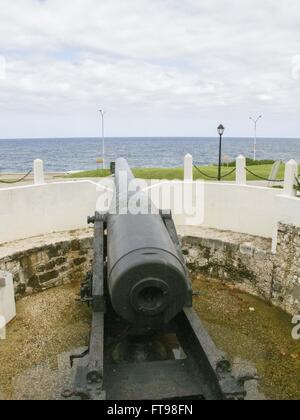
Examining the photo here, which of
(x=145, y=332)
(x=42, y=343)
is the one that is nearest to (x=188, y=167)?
(x=42, y=343)

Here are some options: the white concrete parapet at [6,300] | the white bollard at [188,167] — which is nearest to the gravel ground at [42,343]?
the white concrete parapet at [6,300]

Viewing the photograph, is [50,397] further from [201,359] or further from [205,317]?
[205,317]

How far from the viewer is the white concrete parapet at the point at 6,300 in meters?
6.71

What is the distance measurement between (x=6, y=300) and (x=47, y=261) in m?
1.68

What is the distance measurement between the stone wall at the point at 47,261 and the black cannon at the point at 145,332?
3.67 meters

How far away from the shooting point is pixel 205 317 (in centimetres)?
721

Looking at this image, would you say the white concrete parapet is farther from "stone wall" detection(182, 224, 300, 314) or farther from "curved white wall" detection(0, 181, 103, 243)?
"stone wall" detection(182, 224, 300, 314)

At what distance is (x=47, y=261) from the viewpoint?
8500 millimetres

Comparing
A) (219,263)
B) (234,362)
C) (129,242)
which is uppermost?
(129,242)

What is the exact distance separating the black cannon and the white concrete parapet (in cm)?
260

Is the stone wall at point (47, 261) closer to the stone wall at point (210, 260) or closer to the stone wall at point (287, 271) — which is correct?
the stone wall at point (210, 260)

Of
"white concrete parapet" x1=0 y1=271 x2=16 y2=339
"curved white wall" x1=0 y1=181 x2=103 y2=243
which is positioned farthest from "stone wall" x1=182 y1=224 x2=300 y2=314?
"white concrete parapet" x1=0 y1=271 x2=16 y2=339
